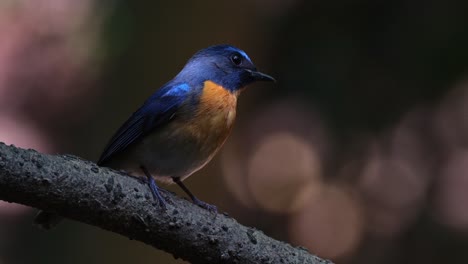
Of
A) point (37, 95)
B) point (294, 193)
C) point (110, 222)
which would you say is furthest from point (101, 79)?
point (110, 222)

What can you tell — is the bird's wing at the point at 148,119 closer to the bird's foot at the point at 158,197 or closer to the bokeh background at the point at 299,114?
the bird's foot at the point at 158,197

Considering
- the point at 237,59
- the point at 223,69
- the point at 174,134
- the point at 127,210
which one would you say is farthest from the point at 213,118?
the point at 127,210

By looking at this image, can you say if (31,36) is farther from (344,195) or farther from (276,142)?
(344,195)

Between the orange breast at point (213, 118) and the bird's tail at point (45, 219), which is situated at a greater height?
the orange breast at point (213, 118)

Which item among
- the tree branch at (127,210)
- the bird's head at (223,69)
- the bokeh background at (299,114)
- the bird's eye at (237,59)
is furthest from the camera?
the bokeh background at (299,114)

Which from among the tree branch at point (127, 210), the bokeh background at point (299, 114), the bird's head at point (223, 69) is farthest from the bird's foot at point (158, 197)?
the bokeh background at point (299, 114)

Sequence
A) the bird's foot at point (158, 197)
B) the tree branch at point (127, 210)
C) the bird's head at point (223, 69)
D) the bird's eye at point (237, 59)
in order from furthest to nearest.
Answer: the bird's eye at point (237, 59) → the bird's head at point (223, 69) → the bird's foot at point (158, 197) → the tree branch at point (127, 210)

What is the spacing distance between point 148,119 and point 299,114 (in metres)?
2.50

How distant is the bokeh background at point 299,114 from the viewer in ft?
17.8

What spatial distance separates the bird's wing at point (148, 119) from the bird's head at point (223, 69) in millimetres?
269

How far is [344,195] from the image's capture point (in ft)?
19.2

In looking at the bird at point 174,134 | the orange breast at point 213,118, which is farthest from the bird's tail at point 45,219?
the orange breast at point 213,118

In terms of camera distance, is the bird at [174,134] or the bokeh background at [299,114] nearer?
the bird at [174,134]

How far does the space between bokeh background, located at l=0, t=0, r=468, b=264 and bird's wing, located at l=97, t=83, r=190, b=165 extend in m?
1.52
